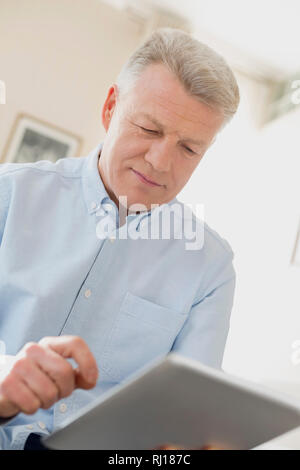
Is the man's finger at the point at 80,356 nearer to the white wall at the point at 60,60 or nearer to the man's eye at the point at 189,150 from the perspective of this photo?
the man's eye at the point at 189,150

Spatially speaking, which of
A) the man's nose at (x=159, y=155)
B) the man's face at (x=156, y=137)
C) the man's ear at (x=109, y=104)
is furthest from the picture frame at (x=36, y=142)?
the man's nose at (x=159, y=155)

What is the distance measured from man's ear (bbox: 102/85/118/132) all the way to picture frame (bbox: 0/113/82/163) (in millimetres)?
2615

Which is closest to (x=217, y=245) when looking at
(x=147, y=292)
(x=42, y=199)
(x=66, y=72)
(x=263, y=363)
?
(x=147, y=292)

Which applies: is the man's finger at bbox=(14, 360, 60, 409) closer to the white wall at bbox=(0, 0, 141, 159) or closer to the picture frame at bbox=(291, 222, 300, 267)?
the picture frame at bbox=(291, 222, 300, 267)

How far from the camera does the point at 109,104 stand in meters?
1.15

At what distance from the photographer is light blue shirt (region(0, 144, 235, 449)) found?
966 millimetres

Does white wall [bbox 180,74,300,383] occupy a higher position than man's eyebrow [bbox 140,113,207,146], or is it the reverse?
man's eyebrow [bbox 140,113,207,146]

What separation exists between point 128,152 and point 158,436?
0.61m

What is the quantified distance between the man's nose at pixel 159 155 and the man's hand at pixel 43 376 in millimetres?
493

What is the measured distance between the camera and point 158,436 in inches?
24.8

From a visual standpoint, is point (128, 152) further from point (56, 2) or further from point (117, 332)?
point (56, 2)

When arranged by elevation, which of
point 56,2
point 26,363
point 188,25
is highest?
point 188,25

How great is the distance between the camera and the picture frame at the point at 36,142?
362cm

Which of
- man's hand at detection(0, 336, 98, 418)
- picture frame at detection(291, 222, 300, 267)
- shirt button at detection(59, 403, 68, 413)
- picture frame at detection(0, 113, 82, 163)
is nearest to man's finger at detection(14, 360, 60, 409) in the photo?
man's hand at detection(0, 336, 98, 418)
